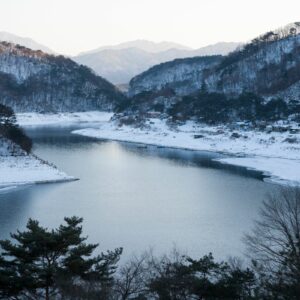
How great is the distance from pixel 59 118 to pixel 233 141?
48900 mm

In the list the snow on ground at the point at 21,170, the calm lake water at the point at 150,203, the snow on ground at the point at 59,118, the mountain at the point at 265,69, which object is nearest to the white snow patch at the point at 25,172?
the snow on ground at the point at 21,170

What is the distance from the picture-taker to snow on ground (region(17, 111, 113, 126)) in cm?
8031

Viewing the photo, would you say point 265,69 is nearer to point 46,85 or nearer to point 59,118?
point 59,118

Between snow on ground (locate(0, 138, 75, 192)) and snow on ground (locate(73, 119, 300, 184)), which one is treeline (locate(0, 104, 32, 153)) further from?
snow on ground (locate(73, 119, 300, 184))

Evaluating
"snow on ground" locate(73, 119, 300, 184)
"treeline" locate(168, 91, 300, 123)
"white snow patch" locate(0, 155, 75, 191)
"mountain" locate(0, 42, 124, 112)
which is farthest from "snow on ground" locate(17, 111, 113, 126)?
"white snow patch" locate(0, 155, 75, 191)

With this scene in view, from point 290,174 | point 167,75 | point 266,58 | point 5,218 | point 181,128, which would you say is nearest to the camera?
point 5,218

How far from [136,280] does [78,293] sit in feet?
5.51

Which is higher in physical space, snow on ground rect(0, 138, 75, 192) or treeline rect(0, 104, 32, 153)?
treeline rect(0, 104, 32, 153)

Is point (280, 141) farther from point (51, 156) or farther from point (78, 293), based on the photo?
point (78, 293)

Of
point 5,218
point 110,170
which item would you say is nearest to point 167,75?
point 110,170

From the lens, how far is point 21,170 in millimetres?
27906

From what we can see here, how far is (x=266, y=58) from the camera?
71.6 metres

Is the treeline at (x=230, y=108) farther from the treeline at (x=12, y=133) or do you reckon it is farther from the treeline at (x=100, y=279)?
the treeline at (x=100, y=279)

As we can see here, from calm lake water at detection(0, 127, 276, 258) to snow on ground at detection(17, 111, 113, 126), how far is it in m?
44.8
